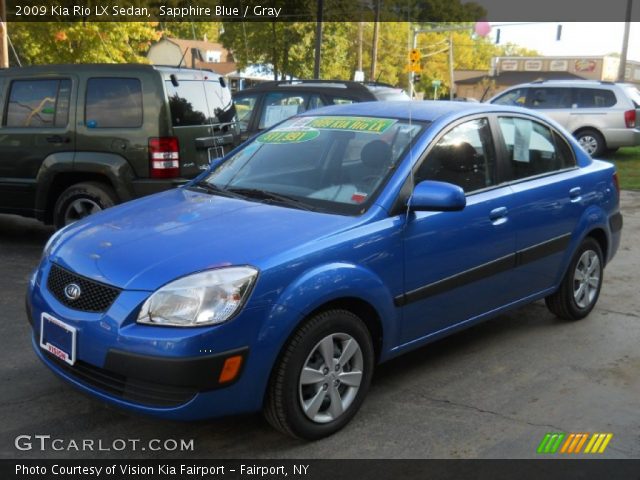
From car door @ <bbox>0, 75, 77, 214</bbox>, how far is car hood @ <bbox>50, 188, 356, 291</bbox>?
11.6 feet

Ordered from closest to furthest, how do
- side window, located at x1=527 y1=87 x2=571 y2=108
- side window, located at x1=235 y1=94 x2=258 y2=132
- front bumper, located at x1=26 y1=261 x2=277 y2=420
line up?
front bumper, located at x1=26 y1=261 x2=277 y2=420 < side window, located at x1=235 y1=94 x2=258 y2=132 < side window, located at x1=527 y1=87 x2=571 y2=108

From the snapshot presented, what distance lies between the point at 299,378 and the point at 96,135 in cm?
465

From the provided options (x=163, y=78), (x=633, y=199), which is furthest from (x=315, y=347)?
(x=633, y=199)

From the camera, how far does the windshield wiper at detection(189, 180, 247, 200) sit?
4.26 metres

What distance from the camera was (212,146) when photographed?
7539 mm

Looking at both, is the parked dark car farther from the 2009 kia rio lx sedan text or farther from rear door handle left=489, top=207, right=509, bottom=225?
rear door handle left=489, top=207, right=509, bottom=225

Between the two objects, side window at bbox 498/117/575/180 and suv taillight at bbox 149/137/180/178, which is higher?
side window at bbox 498/117/575/180

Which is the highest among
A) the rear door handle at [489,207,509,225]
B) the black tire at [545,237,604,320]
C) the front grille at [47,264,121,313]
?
the rear door handle at [489,207,509,225]

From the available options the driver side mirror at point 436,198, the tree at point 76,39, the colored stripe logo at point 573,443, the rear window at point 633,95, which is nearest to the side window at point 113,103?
the driver side mirror at point 436,198

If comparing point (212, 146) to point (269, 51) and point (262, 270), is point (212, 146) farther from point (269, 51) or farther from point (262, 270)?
point (269, 51)

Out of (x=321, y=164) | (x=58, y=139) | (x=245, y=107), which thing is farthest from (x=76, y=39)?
(x=321, y=164)

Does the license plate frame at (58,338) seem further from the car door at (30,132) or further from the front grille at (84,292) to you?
the car door at (30,132)

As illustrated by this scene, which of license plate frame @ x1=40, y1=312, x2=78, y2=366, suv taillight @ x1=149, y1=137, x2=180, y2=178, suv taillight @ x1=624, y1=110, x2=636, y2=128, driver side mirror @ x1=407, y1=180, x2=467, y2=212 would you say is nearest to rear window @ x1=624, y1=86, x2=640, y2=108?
suv taillight @ x1=624, y1=110, x2=636, y2=128

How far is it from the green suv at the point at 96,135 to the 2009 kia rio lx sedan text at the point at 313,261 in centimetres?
242
